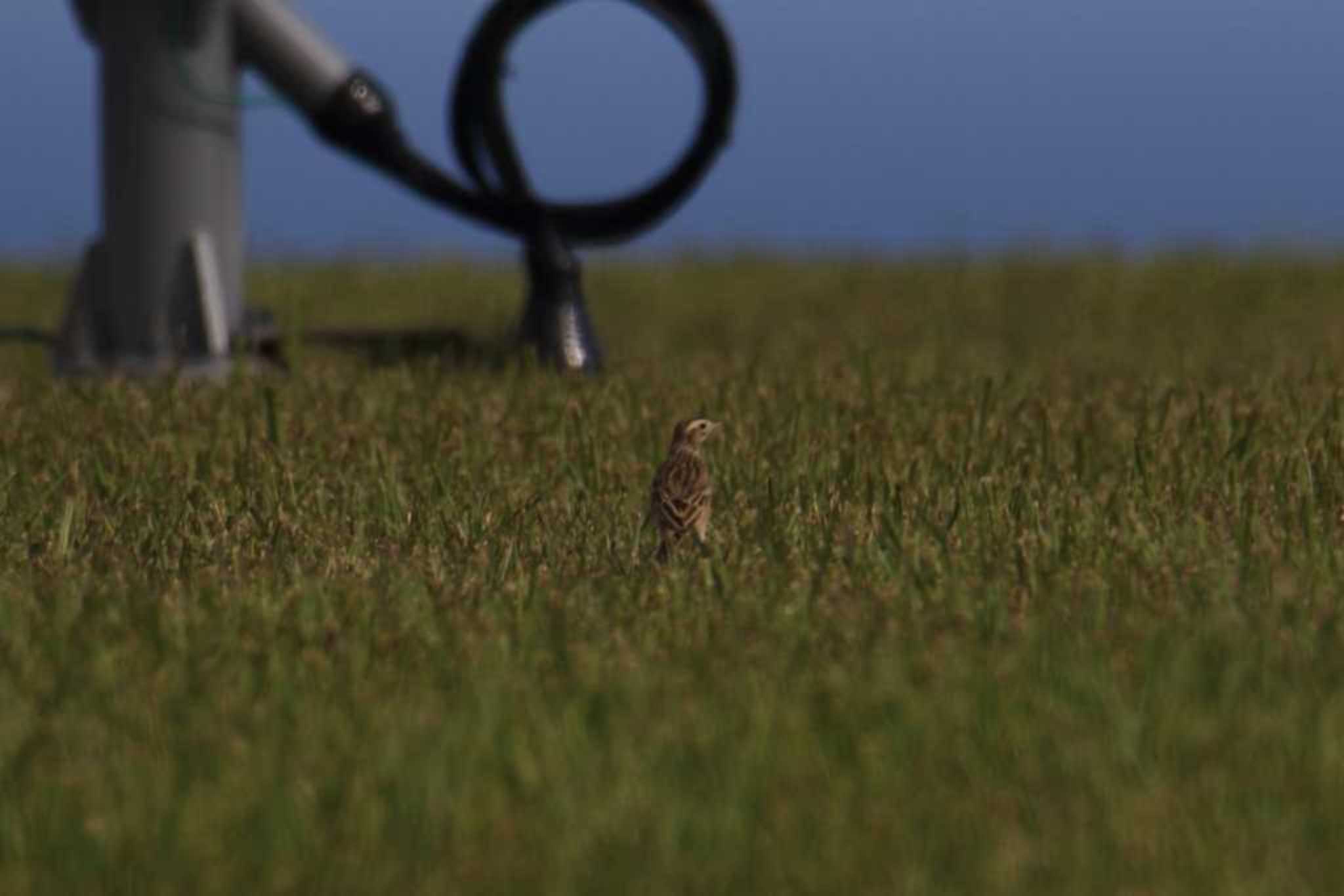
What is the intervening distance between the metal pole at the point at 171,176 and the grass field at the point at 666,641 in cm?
67

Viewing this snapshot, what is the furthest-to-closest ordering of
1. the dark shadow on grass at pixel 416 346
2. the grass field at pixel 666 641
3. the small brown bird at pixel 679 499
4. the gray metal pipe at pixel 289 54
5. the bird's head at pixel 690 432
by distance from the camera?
the dark shadow on grass at pixel 416 346 < the gray metal pipe at pixel 289 54 < the bird's head at pixel 690 432 < the small brown bird at pixel 679 499 < the grass field at pixel 666 641

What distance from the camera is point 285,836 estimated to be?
3.52 meters

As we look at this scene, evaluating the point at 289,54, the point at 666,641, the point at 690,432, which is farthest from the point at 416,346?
the point at 666,641

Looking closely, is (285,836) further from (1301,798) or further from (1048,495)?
(1048,495)

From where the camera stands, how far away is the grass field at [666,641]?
11.5 ft

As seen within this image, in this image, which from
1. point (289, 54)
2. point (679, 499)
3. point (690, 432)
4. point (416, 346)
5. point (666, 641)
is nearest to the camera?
point (666, 641)

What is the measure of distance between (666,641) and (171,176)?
17.2 ft

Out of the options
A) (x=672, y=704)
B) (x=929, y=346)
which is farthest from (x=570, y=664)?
(x=929, y=346)

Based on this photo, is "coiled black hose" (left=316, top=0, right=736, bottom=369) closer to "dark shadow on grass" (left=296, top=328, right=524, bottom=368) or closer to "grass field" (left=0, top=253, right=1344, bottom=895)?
"dark shadow on grass" (left=296, top=328, right=524, bottom=368)

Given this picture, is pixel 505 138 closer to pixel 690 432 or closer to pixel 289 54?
pixel 289 54

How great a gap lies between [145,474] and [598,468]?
4.43 ft

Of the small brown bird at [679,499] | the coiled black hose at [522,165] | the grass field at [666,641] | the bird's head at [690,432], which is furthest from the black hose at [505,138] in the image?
the small brown bird at [679,499]

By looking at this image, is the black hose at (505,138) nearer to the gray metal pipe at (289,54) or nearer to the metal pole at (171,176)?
the gray metal pipe at (289,54)

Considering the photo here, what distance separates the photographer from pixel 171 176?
30.3ft
